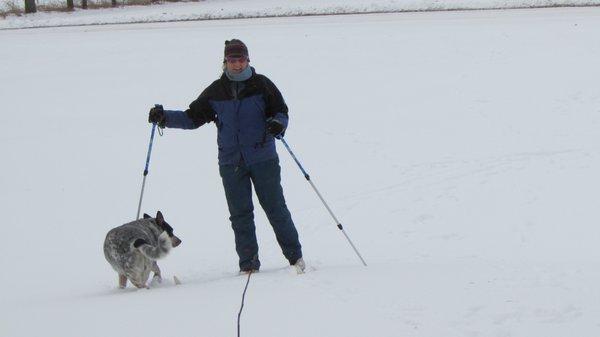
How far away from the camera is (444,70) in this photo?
1372 centimetres

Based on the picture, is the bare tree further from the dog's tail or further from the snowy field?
the dog's tail

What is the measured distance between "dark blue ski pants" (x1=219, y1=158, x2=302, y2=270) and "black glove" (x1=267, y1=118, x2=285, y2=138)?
12.5 inches

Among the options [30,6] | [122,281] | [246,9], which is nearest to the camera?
[122,281]

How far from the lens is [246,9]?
25109 mm

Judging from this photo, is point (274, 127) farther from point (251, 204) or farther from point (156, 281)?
point (156, 281)

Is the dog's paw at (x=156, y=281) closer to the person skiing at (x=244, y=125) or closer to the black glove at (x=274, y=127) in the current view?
the person skiing at (x=244, y=125)

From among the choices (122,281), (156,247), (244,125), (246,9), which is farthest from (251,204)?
(246,9)

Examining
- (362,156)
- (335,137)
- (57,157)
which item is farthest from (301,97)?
(57,157)

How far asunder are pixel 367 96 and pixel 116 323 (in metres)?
9.26

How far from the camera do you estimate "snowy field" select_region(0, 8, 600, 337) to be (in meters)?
4.13

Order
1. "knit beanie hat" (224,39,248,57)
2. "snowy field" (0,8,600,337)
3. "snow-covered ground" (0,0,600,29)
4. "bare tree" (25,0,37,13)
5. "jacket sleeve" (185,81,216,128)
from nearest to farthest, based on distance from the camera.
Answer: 1. "snowy field" (0,8,600,337)
2. "knit beanie hat" (224,39,248,57)
3. "jacket sleeve" (185,81,216,128)
4. "snow-covered ground" (0,0,600,29)
5. "bare tree" (25,0,37,13)

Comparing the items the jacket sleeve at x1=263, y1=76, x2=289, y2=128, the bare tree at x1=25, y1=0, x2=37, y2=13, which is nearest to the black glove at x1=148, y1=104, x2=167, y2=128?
the jacket sleeve at x1=263, y1=76, x2=289, y2=128

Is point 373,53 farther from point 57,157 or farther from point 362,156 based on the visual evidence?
point 57,157

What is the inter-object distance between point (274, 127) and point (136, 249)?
4.64 ft
